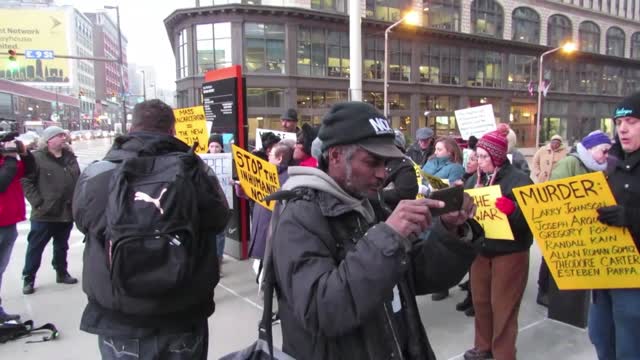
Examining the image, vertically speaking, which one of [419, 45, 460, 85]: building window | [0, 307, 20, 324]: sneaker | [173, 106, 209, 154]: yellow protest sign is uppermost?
[419, 45, 460, 85]: building window

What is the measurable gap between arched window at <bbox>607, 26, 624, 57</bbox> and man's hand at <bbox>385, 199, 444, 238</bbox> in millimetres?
60692

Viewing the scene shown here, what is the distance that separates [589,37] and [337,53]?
3238cm

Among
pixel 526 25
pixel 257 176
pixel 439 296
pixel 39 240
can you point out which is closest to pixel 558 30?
pixel 526 25

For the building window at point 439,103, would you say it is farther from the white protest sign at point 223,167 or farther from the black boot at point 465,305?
the black boot at point 465,305

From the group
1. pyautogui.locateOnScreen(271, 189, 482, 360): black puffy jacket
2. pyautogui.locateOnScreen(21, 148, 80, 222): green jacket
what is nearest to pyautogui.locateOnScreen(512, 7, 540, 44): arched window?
pyautogui.locateOnScreen(21, 148, 80, 222): green jacket

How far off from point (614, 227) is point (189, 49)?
33.0m

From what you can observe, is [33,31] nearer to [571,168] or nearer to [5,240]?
[5,240]

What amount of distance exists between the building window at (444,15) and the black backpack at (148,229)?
38.1 meters

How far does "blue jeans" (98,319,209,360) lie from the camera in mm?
2387

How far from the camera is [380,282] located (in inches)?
52.9

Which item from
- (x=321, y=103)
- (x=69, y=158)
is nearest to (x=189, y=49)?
(x=321, y=103)

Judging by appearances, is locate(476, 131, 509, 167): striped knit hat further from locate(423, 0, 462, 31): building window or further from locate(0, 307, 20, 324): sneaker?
locate(423, 0, 462, 31): building window

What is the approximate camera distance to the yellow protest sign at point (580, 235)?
107 inches

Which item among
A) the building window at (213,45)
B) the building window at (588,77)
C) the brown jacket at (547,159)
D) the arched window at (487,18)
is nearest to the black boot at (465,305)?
the brown jacket at (547,159)
